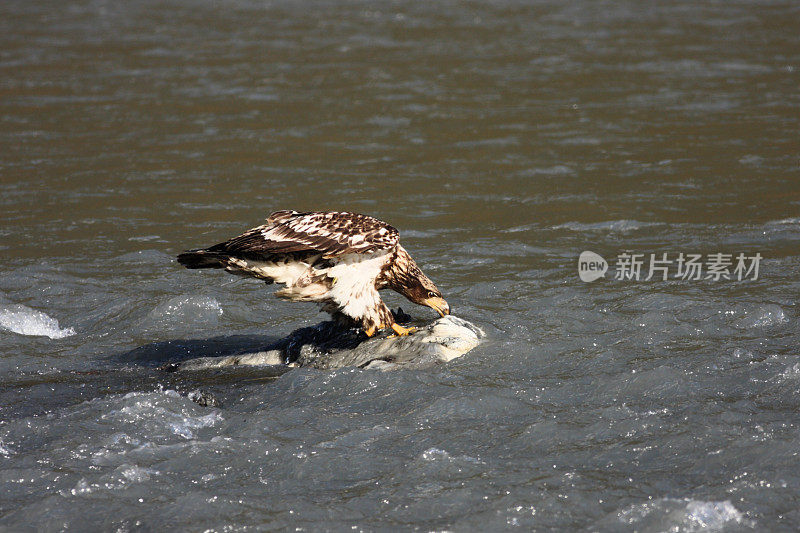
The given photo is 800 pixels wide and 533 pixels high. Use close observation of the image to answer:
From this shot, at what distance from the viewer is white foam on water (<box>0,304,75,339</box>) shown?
22.6ft

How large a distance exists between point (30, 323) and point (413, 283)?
2823 millimetres

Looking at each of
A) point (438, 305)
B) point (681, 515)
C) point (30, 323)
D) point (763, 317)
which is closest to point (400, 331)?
point (438, 305)

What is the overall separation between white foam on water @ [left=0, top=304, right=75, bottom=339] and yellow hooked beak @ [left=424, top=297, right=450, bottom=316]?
258cm

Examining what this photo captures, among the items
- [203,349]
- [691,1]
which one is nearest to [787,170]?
[203,349]

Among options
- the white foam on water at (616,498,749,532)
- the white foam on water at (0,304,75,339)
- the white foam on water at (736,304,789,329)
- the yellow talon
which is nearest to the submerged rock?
the yellow talon

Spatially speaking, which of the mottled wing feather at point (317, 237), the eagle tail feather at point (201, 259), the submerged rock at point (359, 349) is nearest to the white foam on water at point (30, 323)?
the submerged rock at point (359, 349)

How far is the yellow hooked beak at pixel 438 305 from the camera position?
645cm

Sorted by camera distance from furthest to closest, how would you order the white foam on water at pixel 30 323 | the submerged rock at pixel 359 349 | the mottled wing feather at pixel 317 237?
the white foam on water at pixel 30 323 < the submerged rock at pixel 359 349 < the mottled wing feather at pixel 317 237

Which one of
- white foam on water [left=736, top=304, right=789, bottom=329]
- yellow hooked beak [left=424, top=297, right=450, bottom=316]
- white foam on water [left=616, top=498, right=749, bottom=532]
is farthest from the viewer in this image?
yellow hooked beak [left=424, top=297, right=450, bottom=316]

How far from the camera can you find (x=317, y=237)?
5824 mm

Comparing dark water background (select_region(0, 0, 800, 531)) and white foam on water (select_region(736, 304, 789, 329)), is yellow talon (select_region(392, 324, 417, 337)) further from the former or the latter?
white foam on water (select_region(736, 304, 789, 329))

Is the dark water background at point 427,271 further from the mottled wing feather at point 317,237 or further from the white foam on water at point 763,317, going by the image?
the mottled wing feather at point 317,237

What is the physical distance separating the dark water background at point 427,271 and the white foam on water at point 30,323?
2 cm

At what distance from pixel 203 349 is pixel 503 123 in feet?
23.5
